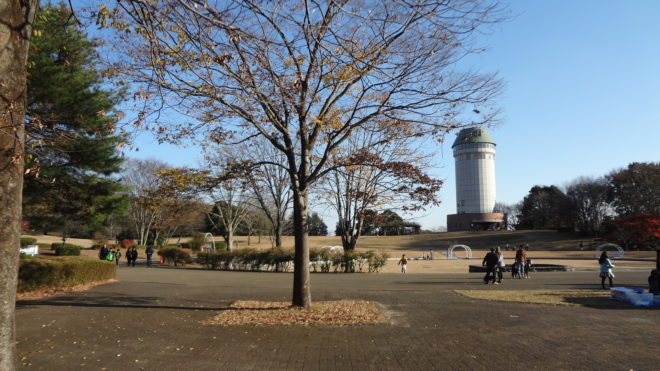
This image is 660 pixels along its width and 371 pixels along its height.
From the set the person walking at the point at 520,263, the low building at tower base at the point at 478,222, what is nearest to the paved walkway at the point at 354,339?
the person walking at the point at 520,263

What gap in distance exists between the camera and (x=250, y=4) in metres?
6.23

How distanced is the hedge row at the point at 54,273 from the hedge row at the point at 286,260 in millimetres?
10582

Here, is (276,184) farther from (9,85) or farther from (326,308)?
(9,85)

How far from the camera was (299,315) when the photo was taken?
9.17m

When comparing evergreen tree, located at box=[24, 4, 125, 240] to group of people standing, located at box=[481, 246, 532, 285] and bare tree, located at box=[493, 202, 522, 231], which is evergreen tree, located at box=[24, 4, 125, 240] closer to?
group of people standing, located at box=[481, 246, 532, 285]

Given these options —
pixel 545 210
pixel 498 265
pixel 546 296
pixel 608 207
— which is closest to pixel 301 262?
pixel 546 296

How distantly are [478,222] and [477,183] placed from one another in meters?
7.67

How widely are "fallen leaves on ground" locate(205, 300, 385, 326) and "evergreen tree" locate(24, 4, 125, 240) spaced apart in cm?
656

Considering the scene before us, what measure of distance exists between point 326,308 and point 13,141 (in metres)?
7.38

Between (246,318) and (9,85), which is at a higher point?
(9,85)

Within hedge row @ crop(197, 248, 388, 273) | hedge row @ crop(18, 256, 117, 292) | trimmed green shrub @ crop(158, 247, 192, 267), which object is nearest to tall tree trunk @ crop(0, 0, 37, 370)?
hedge row @ crop(18, 256, 117, 292)

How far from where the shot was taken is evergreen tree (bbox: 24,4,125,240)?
12.9 meters

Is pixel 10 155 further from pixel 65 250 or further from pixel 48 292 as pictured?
pixel 65 250

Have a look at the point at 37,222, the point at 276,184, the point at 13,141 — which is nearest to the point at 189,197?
the point at 13,141
